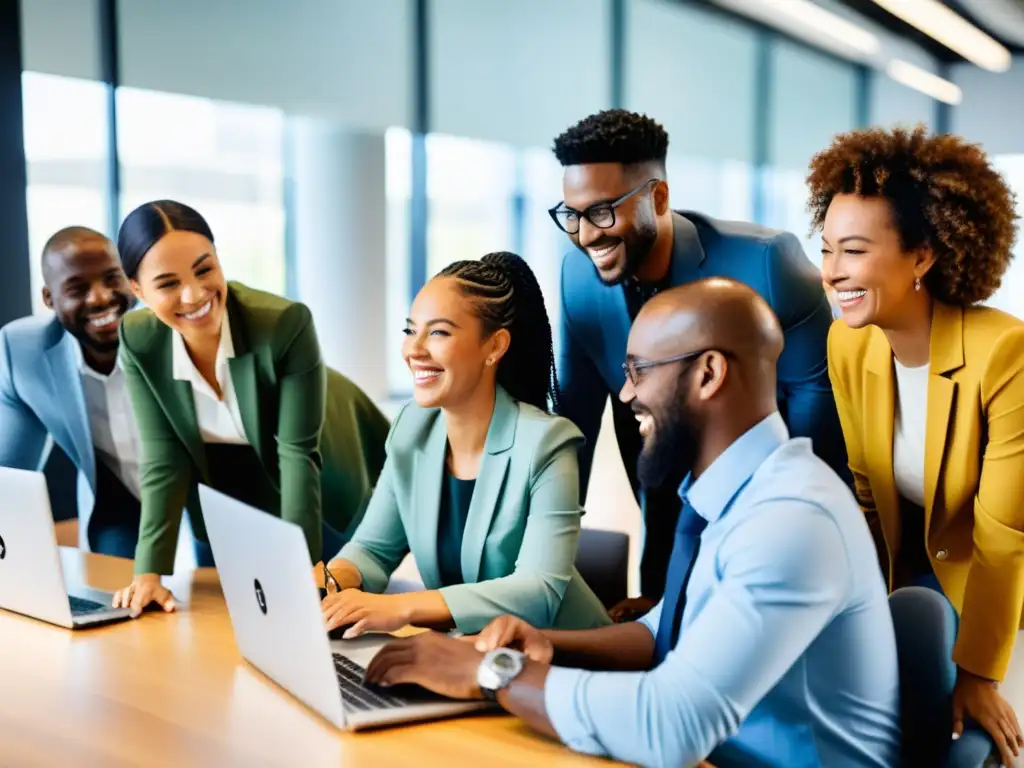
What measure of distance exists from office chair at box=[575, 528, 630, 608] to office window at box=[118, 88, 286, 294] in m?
1.92

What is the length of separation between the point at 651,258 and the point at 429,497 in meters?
0.73

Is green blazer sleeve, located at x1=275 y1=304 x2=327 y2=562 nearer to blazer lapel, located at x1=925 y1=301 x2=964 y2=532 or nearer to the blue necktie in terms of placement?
the blue necktie

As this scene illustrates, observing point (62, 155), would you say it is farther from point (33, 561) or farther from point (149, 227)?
point (33, 561)

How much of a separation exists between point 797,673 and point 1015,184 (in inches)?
51.9

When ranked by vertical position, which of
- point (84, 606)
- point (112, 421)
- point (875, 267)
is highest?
point (875, 267)

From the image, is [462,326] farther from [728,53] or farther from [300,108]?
[728,53]

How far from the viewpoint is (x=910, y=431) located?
7.30ft

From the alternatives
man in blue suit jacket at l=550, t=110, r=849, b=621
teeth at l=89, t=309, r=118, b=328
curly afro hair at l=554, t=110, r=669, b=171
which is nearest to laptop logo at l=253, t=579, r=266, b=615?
man in blue suit jacket at l=550, t=110, r=849, b=621

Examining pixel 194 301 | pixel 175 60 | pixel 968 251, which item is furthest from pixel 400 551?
pixel 175 60

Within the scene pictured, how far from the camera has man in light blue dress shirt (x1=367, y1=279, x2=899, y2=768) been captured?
1468 millimetres

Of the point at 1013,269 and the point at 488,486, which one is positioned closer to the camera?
the point at 488,486

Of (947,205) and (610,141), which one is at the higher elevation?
(610,141)

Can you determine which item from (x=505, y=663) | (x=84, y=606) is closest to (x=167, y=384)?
(x=84, y=606)

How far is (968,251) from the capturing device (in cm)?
211
